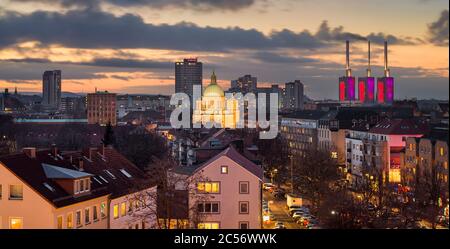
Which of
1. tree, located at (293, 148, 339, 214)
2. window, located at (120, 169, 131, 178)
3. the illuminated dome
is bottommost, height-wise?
tree, located at (293, 148, 339, 214)

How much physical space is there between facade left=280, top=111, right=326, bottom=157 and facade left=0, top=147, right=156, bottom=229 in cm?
3208

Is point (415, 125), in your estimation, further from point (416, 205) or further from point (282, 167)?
point (416, 205)

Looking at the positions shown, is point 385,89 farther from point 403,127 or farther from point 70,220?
point 70,220

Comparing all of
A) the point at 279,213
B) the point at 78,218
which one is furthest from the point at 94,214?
the point at 279,213

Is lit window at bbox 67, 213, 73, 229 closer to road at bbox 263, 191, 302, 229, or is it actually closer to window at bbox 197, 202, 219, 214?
window at bbox 197, 202, 219, 214

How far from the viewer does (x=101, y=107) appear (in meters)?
80.8

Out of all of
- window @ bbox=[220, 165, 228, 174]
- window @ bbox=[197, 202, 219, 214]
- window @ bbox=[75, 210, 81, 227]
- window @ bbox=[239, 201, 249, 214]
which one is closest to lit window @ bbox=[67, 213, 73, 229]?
window @ bbox=[75, 210, 81, 227]

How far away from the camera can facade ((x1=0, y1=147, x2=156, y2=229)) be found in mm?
10930

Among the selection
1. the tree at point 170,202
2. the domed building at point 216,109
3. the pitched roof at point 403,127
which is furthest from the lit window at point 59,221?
the domed building at point 216,109

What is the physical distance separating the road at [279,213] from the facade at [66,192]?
14.4ft

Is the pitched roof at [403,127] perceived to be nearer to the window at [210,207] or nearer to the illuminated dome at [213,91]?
the window at [210,207]

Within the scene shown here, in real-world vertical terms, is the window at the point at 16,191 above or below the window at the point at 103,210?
above

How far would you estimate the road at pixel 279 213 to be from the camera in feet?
58.4
